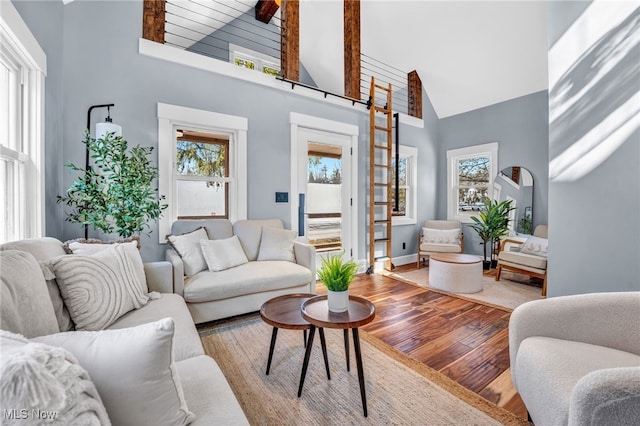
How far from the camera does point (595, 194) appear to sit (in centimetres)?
174

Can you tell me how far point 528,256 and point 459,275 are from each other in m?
0.99

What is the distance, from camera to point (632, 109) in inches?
62.5

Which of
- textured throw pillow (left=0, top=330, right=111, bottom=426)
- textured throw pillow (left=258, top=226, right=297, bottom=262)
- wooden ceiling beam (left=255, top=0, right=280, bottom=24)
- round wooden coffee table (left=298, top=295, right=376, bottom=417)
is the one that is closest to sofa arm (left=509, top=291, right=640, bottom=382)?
round wooden coffee table (left=298, top=295, right=376, bottom=417)

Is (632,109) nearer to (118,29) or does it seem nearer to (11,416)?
(11,416)

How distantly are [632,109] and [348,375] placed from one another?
7.33 ft

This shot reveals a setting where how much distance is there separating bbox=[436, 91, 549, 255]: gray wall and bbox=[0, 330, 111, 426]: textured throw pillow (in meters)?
5.04

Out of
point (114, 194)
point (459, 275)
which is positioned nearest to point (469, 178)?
point (459, 275)

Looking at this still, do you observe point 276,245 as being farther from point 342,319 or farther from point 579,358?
point 579,358

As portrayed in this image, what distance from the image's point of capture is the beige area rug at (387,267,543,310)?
121 inches

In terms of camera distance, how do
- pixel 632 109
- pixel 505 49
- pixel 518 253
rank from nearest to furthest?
pixel 632 109 → pixel 518 253 → pixel 505 49

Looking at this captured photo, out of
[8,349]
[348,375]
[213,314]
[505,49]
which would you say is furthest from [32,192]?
A: [505,49]

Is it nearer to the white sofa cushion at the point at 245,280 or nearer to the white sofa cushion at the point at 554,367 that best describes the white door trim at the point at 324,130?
the white sofa cushion at the point at 245,280

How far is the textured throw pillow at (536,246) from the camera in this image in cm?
346

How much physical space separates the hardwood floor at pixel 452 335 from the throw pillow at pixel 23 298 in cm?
200
